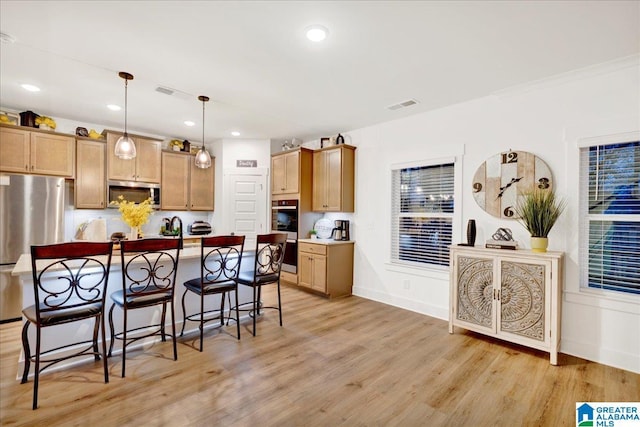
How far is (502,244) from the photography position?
3.06m

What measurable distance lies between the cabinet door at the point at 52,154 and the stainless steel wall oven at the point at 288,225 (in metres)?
3.18

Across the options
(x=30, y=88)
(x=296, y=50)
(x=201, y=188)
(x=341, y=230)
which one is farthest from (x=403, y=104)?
(x=30, y=88)

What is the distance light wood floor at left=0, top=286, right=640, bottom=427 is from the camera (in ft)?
6.40

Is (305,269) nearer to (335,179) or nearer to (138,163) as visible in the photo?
(335,179)

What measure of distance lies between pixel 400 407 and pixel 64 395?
240 centimetres

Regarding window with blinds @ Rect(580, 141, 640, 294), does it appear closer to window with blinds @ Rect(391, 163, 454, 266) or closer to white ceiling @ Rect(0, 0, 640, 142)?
white ceiling @ Rect(0, 0, 640, 142)

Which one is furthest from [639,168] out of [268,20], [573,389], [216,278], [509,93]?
[216,278]

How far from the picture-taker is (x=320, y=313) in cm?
396

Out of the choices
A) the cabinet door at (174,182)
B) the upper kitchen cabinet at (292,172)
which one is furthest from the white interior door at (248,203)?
the cabinet door at (174,182)

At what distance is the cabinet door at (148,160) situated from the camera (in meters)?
5.01

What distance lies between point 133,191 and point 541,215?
576 cm

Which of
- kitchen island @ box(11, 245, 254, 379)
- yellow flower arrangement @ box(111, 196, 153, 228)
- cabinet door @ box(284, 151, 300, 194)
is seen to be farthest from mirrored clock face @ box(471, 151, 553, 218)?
yellow flower arrangement @ box(111, 196, 153, 228)

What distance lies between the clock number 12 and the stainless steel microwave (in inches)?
206

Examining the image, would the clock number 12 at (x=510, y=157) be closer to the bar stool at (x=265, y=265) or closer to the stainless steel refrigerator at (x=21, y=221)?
the bar stool at (x=265, y=265)
